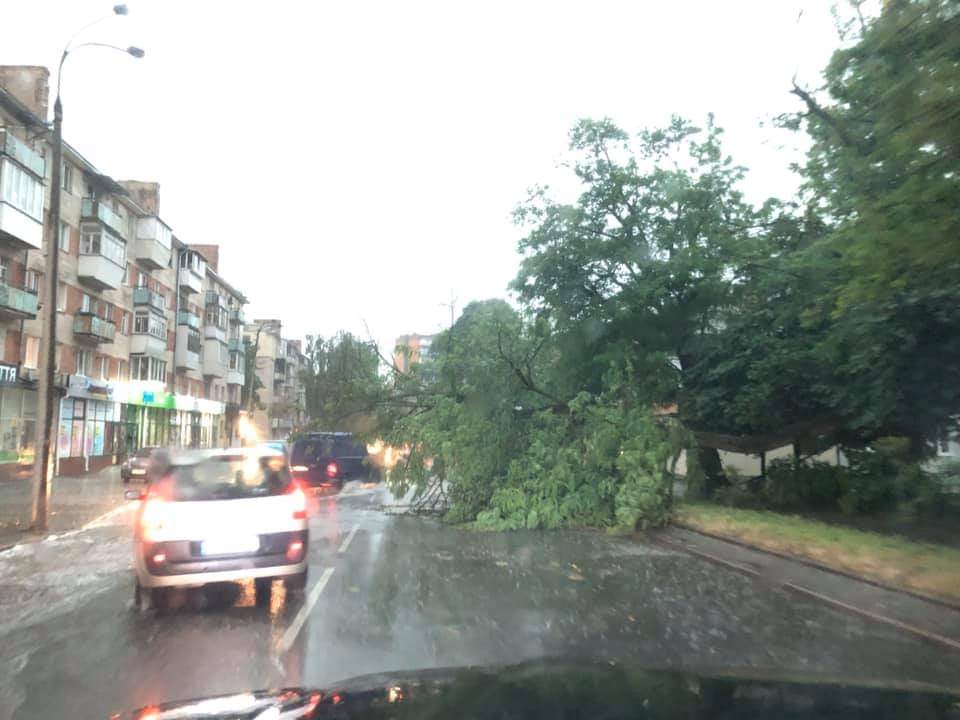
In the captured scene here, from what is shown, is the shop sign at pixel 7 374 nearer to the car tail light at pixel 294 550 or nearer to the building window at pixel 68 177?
the building window at pixel 68 177

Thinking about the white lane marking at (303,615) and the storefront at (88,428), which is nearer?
the white lane marking at (303,615)

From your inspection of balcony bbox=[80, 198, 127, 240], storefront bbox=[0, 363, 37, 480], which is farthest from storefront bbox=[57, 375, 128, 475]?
balcony bbox=[80, 198, 127, 240]

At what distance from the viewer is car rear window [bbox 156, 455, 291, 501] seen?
7.36 m

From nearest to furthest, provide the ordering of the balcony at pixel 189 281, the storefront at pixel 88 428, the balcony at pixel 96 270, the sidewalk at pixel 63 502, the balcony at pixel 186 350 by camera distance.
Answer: the sidewalk at pixel 63 502 < the storefront at pixel 88 428 < the balcony at pixel 96 270 < the balcony at pixel 186 350 < the balcony at pixel 189 281

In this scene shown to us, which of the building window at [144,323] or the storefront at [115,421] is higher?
the building window at [144,323]

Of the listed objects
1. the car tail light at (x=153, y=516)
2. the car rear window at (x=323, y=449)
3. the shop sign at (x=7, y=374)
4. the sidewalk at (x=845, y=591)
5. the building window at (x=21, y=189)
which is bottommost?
the sidewalk at (x=845, y=591)

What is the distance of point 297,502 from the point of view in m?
7.72

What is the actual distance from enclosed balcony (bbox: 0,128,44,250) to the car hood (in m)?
26.7

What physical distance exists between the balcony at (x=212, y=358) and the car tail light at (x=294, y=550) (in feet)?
161

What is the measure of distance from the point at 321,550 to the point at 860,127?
9.62 meters

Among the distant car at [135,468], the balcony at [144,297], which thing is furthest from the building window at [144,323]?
the distant car at [135,468]

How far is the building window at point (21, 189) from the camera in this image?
974 inches

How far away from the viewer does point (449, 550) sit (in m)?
11.7

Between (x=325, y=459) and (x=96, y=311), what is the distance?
1907cm
